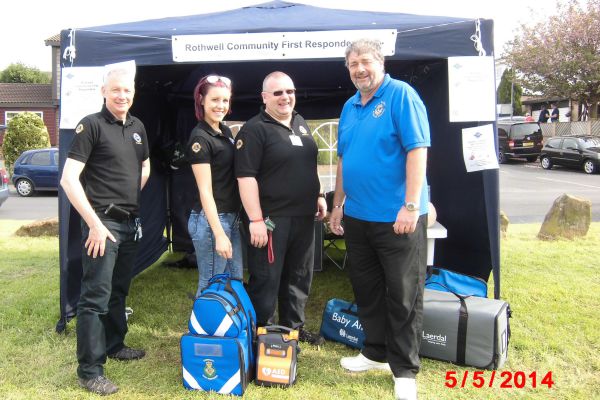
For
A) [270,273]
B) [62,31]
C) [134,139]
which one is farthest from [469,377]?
[62,31]

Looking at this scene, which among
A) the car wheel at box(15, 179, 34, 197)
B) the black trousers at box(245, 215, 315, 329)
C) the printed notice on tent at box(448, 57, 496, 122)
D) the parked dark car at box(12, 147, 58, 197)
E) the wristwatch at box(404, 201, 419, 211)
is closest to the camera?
the wristwatch at box(404, 201, 419, 211)

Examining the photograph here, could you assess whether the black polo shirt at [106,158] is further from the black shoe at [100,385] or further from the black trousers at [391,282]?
the black trousers at [391,282]

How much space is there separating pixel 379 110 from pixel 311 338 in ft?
5.35

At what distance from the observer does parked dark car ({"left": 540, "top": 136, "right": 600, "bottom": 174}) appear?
1595 cm

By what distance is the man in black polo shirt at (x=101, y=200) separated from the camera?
8.17 feet

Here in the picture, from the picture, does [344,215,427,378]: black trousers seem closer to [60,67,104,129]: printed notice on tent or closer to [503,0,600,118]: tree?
[60,67,104,129]: printed notice on tent

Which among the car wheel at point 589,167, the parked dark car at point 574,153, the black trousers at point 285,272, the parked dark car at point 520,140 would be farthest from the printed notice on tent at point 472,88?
the parked dark car at point 520,140

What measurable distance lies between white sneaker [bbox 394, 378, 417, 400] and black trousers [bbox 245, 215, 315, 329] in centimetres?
73

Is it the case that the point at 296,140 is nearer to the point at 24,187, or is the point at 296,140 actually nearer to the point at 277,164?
the point at 277,164

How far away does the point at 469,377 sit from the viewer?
283cm

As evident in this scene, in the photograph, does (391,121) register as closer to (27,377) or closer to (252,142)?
(252,142)

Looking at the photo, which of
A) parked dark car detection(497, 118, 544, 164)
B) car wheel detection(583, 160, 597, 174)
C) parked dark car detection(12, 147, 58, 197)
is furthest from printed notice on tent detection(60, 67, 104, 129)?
parked dark car detection(497, 118, 544, 164)

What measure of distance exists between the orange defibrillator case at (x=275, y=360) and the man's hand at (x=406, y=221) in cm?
88

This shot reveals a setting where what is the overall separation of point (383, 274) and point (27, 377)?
2121mm
